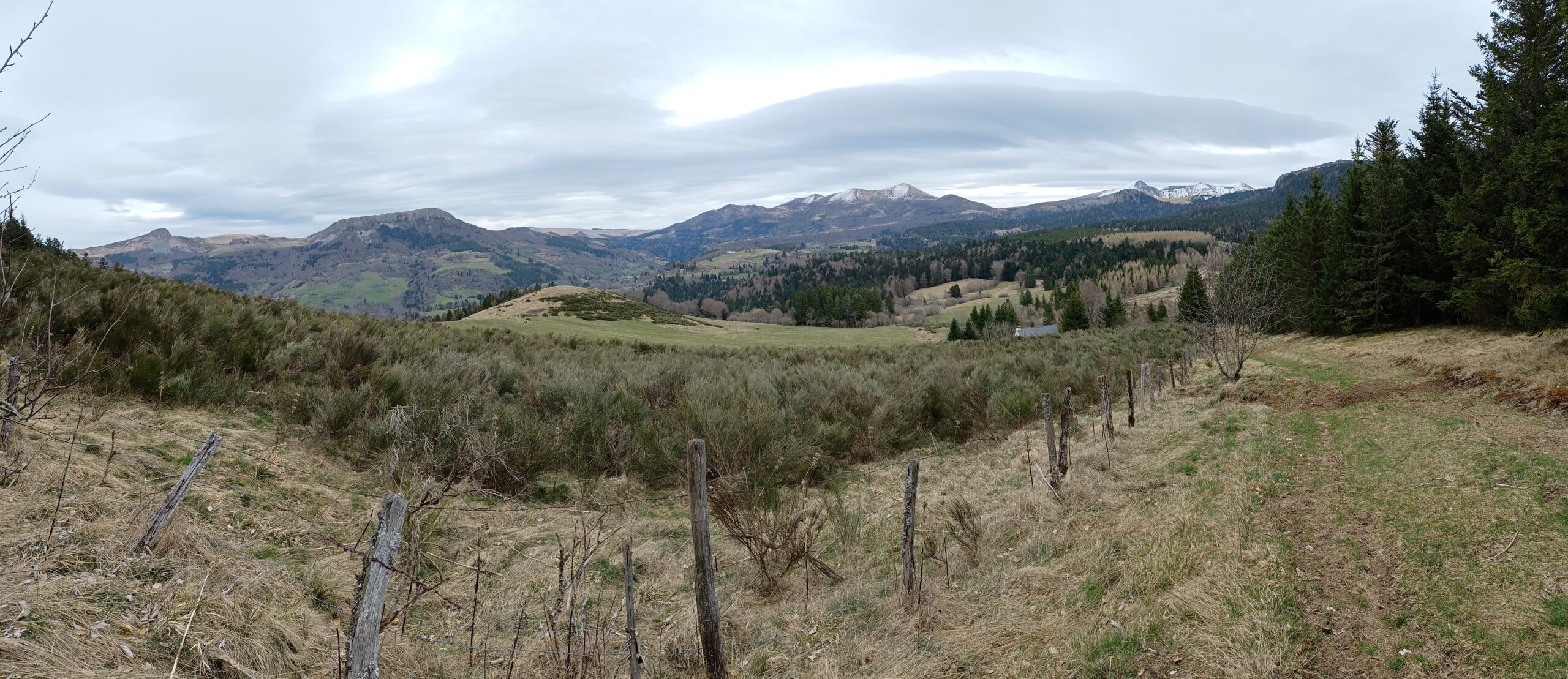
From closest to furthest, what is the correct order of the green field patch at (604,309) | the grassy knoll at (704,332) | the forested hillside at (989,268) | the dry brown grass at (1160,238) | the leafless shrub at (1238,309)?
the leafless shrub at (1238,309) < the grassy knoll at (704,332) < the green field patch at (604,309) < the forested hillside at (989,268) < the dry brown grass at (1160,238)

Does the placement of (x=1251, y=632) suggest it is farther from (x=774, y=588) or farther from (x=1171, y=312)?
(x=1171, y=312)

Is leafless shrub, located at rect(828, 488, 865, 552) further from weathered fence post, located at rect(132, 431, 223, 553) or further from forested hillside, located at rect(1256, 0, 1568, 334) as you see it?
forested hillside, located at rect(1256, 0, 1568, 334)

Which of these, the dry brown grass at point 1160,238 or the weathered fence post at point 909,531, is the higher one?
the dry brown grass at point 1160,238

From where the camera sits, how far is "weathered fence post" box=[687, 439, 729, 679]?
458 cm

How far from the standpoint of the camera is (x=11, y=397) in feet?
16.6

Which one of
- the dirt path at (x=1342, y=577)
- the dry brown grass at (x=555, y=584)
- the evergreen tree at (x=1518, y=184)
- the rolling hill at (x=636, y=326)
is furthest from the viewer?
the rolling hill at (x=636, y=326)

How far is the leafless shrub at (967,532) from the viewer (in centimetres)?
729

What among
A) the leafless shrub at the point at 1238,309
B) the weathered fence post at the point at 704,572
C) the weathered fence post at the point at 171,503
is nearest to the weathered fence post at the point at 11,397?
the weathered fence post at the point at 171,503

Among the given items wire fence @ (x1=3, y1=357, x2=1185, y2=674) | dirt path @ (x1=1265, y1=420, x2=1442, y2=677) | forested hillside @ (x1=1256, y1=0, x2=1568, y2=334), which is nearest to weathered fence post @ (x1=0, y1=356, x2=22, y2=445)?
wire fence @ (x1=3, y1=357, x2=1185, y2=674)

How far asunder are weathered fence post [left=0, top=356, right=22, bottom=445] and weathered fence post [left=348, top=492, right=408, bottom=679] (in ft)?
9.66

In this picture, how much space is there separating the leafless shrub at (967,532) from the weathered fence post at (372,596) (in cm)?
578

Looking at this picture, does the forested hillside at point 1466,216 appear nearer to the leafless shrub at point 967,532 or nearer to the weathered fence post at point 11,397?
the leafless shrub at point 967,532

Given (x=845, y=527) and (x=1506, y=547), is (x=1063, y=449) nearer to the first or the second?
(x=845, y=527)

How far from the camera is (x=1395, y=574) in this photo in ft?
19.8
